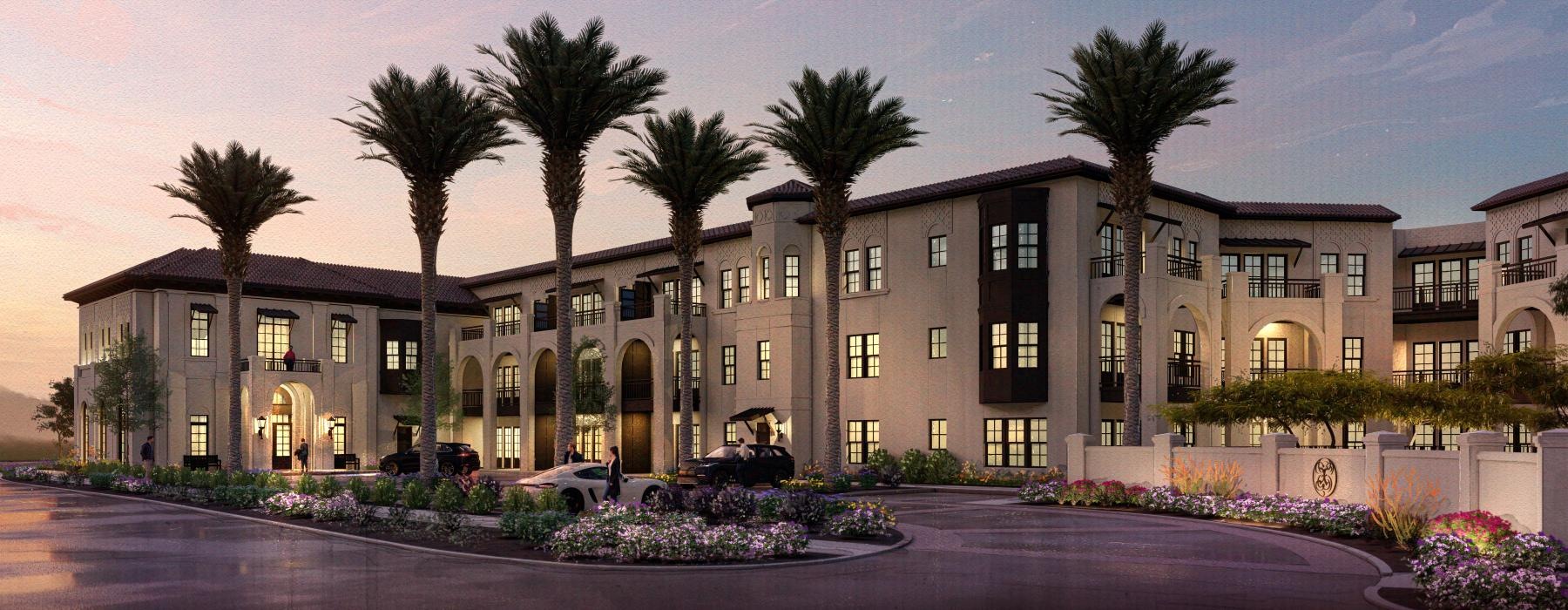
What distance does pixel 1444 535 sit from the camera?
16.0 meters

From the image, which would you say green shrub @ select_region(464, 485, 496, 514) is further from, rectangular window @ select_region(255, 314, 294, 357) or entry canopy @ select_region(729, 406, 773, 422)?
rectangular window @ select_region(255, 314, 294, 357)

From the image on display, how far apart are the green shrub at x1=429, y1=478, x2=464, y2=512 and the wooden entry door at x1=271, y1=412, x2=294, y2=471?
36226 mm

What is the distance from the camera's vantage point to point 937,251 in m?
44.8

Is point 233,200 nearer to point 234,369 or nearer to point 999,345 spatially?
point 234,369

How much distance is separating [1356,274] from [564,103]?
31.5 m

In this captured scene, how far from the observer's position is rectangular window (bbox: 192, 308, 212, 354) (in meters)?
55.8

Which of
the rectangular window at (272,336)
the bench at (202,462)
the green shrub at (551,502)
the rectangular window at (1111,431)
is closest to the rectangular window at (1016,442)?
the rectangular window at (1111,431)

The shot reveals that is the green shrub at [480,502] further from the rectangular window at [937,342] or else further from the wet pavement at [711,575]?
the rectangular window at [937,342]

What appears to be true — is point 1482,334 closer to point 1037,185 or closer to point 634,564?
point 1037,185

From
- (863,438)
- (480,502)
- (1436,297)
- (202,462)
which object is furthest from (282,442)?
(1436,297)

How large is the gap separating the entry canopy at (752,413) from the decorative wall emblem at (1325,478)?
24.3m

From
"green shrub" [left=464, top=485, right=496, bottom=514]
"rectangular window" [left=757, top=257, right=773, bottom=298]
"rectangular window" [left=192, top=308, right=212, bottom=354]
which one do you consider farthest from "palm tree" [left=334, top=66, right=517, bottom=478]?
"rectangular window" [left=192, top=308, right=212, bottom=354]

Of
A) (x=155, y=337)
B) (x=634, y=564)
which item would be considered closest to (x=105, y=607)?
(x=634, y=564)

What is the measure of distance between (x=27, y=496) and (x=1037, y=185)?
3357 cm
